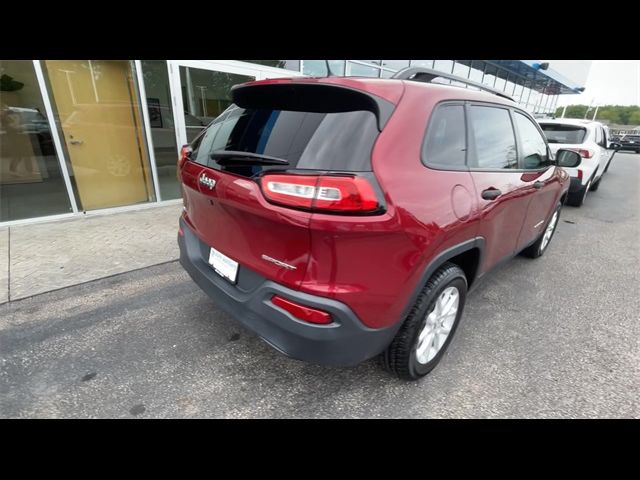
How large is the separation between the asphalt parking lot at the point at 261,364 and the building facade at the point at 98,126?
2692 millimetres

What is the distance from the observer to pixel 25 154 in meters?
5.05

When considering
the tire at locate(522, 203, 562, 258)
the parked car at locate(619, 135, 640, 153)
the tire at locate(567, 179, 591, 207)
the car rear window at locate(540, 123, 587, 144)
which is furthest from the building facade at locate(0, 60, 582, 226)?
the parked car at locate(619, 135, 640, 153)

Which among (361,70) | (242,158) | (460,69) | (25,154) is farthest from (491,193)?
(460,69)

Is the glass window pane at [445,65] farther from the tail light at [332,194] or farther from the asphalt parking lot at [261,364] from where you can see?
the tail light at [332,194]

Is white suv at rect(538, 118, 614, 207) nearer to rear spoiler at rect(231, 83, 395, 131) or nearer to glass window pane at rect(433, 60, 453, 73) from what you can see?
rear spoiler at rect(231, 83, 395, 131)

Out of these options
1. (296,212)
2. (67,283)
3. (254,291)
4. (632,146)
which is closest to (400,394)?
(254,291)

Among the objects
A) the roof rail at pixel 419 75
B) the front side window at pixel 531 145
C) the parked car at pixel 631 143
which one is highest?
the roof rail at pixel 419 75

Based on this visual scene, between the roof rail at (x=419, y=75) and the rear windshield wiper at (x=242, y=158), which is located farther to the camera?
the roof rail at (x=419, y=75)

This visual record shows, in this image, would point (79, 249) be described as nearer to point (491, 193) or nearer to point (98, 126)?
point (98, 126)

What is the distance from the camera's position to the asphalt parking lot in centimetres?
201

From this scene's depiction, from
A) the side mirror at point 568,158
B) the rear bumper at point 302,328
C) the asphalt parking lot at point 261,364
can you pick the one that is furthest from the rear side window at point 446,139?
the side mirror at point 568,158

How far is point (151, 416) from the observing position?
1.90 meters

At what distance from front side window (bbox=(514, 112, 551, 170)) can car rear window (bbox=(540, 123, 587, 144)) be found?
392 centimetres

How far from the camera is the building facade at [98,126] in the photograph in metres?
4.64
